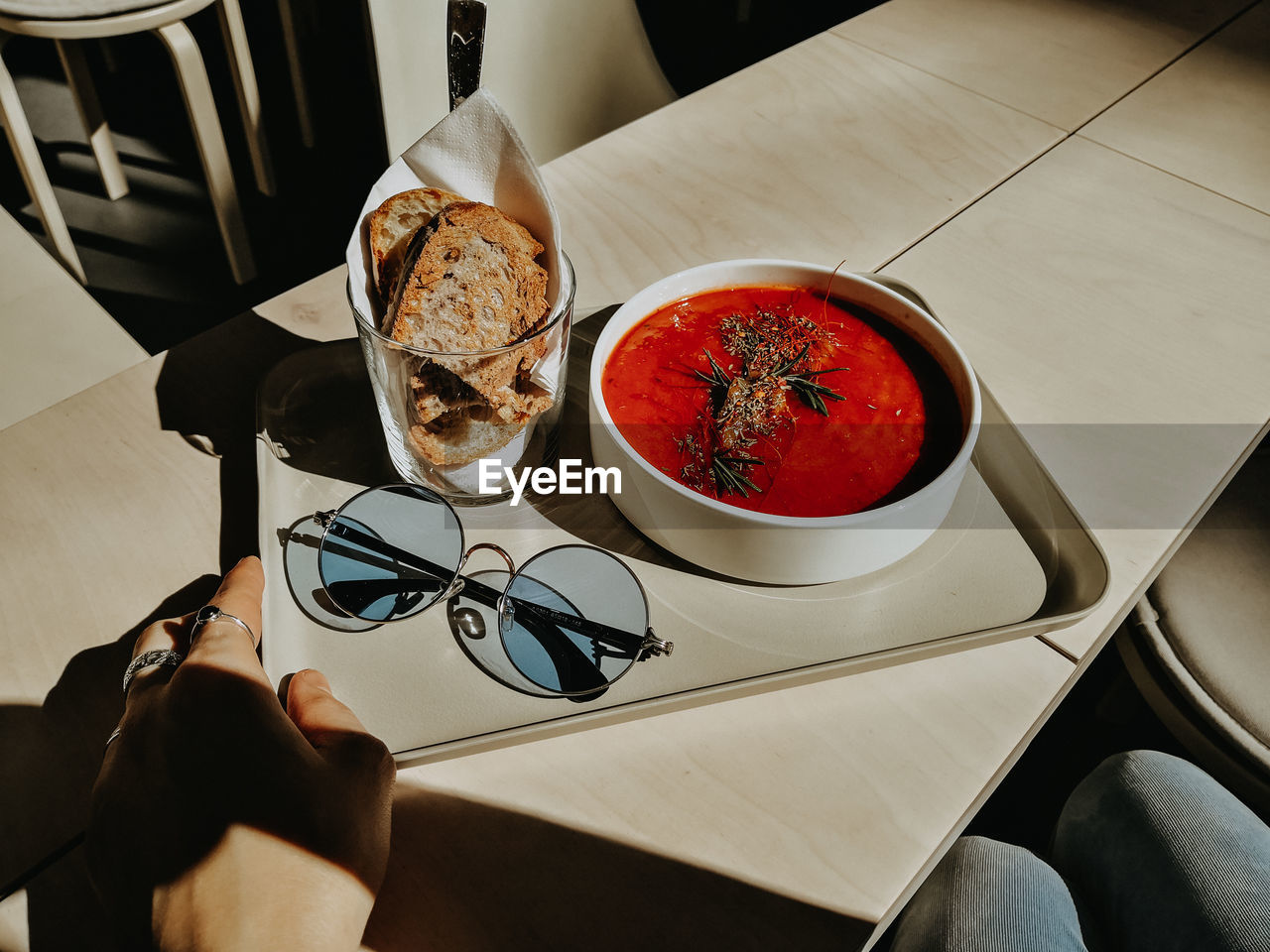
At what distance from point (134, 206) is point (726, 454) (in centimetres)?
227

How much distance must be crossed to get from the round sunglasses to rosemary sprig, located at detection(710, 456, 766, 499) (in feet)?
0.34

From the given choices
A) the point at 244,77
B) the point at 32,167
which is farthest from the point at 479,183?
the point at 244,77

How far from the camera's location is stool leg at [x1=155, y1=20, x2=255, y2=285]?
1826 mm

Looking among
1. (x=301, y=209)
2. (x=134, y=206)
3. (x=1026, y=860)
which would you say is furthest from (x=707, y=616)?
(x=134, y=206)

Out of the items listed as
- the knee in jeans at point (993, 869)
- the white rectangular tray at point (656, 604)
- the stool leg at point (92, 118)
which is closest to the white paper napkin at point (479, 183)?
the white rectangular tray at point (656, 604)

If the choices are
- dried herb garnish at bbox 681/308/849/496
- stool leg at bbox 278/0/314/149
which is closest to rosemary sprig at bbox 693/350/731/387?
dried herb garnish at bbox 681/308/849/496

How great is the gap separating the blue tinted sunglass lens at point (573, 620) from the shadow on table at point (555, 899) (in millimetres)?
107

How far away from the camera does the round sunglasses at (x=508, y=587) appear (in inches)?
24.7

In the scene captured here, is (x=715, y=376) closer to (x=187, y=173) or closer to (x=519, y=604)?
(x=519, y=604)

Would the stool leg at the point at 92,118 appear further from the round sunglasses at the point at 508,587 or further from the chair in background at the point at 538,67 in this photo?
the round sunglasses at the point at 508,587

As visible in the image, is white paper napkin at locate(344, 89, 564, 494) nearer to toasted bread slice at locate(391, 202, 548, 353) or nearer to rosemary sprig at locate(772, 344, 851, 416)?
toasted bread slice at locate(391, 202, 548, 353)

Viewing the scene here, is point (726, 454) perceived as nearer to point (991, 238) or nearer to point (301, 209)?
point (991, 238)

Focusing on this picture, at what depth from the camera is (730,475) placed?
0.63m

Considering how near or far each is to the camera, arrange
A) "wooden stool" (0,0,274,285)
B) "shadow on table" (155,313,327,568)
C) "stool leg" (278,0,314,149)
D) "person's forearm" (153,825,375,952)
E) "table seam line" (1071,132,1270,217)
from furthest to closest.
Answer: "stool leg" (278,0,314,149) < "wooden stool" (0,0,274,285) < "table seam line" (1071,132,1270,217) < "shadow on table" (155,313,327,568) < "person's forearm" (153,825,375,952)
